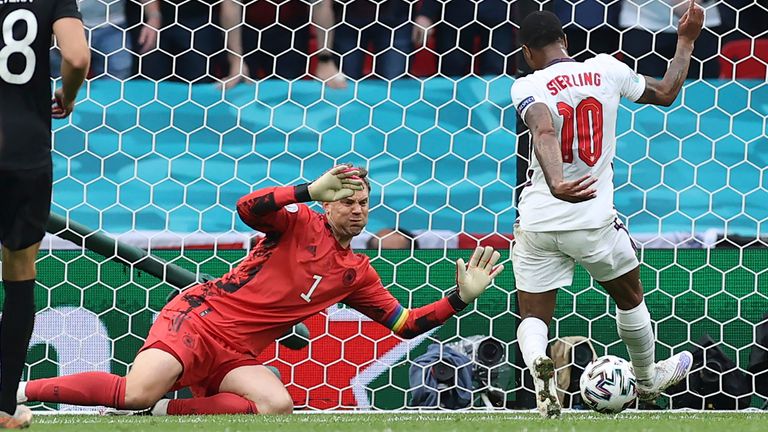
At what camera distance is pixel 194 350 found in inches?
189

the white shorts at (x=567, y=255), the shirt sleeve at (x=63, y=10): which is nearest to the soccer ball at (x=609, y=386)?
the white shorts at (x=567, y=255)

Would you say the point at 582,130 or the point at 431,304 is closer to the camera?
the point at 582,130

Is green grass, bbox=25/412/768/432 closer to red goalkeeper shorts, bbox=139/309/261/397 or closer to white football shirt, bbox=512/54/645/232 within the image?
red goalkeeper shorts, bbox=139/309/261/397

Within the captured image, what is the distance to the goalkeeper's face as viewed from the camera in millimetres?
4848

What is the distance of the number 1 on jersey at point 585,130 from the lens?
4.35m

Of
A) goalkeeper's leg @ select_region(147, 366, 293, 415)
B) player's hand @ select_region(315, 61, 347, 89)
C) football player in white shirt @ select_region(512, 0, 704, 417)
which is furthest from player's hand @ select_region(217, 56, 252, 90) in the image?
football player in white shirt @ select_region(512, 0, 704, 417)

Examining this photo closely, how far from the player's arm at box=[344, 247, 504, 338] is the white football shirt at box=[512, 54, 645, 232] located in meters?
0.34

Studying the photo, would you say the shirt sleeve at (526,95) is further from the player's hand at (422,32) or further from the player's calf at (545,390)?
the player's hand at (422,32)

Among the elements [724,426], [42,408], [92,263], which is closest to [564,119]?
[724,426]

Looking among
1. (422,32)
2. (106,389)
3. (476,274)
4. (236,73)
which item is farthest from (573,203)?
(236,73)

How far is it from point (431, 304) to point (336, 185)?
2.93 ft

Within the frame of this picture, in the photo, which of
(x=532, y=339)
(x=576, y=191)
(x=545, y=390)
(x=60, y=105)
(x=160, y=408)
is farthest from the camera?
(x=160, y=408)

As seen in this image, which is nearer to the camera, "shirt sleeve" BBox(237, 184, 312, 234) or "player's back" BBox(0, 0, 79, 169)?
"player's back" BBox(0, 0, 79, 169)

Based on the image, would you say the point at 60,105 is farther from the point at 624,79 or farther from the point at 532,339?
the point at 624,79
